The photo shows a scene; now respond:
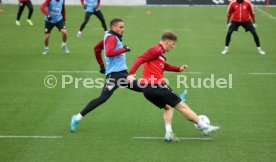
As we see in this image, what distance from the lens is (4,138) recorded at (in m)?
9.75

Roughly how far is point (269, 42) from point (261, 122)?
11505 mm

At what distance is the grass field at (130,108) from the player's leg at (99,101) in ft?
0.76

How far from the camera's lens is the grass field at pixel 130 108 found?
906cm

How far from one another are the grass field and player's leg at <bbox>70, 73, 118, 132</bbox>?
0.76 feet

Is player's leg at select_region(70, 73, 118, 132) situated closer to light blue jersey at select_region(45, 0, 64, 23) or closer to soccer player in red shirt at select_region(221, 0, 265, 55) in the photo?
light blue jersey at select_region(45, 0, 64, 23)

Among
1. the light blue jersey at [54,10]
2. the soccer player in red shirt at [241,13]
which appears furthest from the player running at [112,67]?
the soccer player in red shirt at [241,13]

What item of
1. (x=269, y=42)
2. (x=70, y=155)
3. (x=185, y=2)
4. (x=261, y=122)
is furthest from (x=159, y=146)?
(x=185, y=2)

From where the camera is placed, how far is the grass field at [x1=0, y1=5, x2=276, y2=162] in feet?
29.7

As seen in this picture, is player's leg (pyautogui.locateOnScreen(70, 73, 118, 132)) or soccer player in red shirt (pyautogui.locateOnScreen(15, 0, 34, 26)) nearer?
player's leg (pyautogui.locateOnScreen(70, 73, 118, 132))

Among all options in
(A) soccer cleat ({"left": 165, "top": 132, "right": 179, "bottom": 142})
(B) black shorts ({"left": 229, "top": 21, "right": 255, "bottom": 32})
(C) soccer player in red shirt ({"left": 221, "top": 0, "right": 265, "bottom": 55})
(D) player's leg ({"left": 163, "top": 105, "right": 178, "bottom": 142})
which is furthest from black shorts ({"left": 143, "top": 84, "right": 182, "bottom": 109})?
(B) black shorts ({"left": 229, "top": 21, "right": 255, "bottom": 32})

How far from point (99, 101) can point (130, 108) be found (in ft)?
6.56

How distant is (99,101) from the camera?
33.2 feet

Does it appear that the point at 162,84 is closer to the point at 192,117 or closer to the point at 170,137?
the point at 192,117

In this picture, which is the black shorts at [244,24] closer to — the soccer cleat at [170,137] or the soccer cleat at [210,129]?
the soccer cleat at [210,129]
